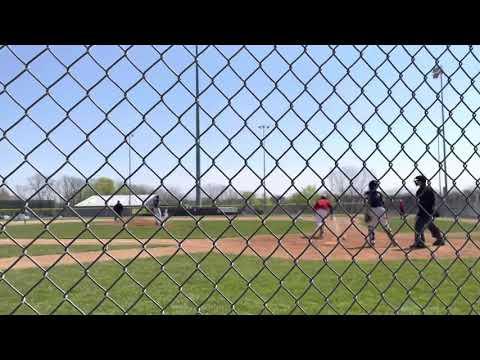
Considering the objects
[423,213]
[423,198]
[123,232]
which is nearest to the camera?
[123,232]

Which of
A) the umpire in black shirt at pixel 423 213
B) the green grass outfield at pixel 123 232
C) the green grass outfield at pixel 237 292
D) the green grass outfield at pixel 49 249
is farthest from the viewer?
the green grass outfield at pixel 49 249

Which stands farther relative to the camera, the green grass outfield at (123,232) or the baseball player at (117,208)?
the green grass outfield at (123,232)

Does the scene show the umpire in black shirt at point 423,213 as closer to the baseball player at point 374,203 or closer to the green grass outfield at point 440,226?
the green grass outfield at point 440,226

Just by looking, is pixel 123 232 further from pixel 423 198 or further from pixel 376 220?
pixel 423 198

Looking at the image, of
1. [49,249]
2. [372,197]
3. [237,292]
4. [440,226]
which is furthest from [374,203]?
[440,226]

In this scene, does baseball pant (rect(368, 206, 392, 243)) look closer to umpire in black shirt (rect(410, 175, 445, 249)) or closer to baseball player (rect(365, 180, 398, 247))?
baseball player (rect(365, 180, 398, 247))

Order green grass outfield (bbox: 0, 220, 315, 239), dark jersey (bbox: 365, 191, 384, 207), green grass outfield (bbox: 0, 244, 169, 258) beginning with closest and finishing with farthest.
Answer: dark jersey (bbox: 365, 191, 384, 207) < green grass outfield (bbox: 0, 220, 315, 239) < green grass outfield (bbox: 0, 244, 169, 258)

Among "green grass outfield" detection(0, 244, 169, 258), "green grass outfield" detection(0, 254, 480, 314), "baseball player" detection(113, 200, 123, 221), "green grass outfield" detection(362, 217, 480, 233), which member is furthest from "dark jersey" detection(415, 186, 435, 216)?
"green grass outfield" detection(0, 244, 169, 258)

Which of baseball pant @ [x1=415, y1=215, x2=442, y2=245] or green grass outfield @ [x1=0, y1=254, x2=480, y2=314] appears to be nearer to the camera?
baseball pant @ [x1=415, y1=215, x2=442, y2=245]

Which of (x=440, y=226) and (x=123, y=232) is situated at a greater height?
(x=123, y=232)

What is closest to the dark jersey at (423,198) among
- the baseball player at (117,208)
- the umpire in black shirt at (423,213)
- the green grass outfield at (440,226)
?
the umpire in black shirt at (423,213)
